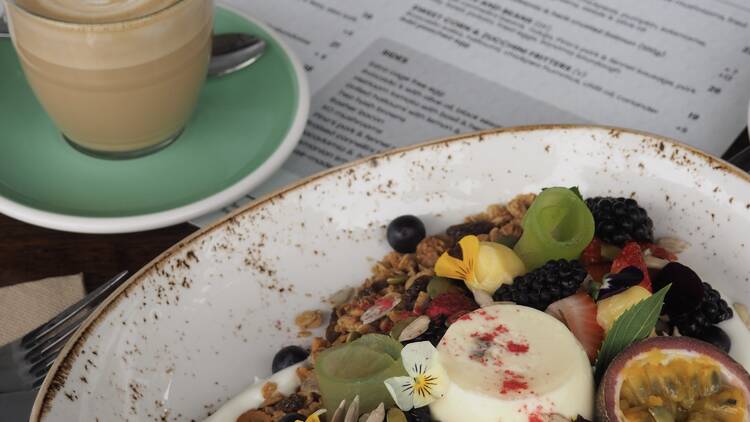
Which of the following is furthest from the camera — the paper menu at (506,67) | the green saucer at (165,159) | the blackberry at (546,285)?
the paper menu at (506,67)

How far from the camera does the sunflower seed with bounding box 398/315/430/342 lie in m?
0.97

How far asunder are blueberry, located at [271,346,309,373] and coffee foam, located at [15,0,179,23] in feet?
1.48

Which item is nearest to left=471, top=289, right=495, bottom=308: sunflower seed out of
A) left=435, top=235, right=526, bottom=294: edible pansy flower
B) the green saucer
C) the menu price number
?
left=435, top=235, right=526, bottom=294: edible pansy flower

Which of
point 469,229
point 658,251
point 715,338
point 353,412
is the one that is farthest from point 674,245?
point 353,412

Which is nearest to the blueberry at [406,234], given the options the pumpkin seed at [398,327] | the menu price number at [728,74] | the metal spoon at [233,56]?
the pumpkin seed at [398,327]

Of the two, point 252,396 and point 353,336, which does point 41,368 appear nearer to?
point 252,396

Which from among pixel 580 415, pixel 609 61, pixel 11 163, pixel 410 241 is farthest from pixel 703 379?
pixel 11 163

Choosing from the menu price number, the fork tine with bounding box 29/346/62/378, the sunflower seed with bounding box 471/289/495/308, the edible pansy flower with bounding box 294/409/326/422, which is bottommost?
the fork tine with bounding box 29/346/62/378

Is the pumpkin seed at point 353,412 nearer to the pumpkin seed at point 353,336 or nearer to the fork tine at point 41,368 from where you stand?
the pumpkin seed at point 353,336

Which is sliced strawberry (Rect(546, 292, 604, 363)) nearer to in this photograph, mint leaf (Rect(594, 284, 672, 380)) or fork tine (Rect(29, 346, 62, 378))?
mint leaf (Rect(594, 284, 672, 380))

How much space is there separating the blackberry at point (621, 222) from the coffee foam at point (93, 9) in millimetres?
586

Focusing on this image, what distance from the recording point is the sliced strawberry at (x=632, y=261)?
3.28 feet

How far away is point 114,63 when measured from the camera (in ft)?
3.86

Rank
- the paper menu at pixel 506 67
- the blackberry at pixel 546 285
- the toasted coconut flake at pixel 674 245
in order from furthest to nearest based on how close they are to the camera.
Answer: the paper menu at pixel 506 67 → the toasted coconut flake at pixel 674 245 → the blackberry at pixel 546 285
